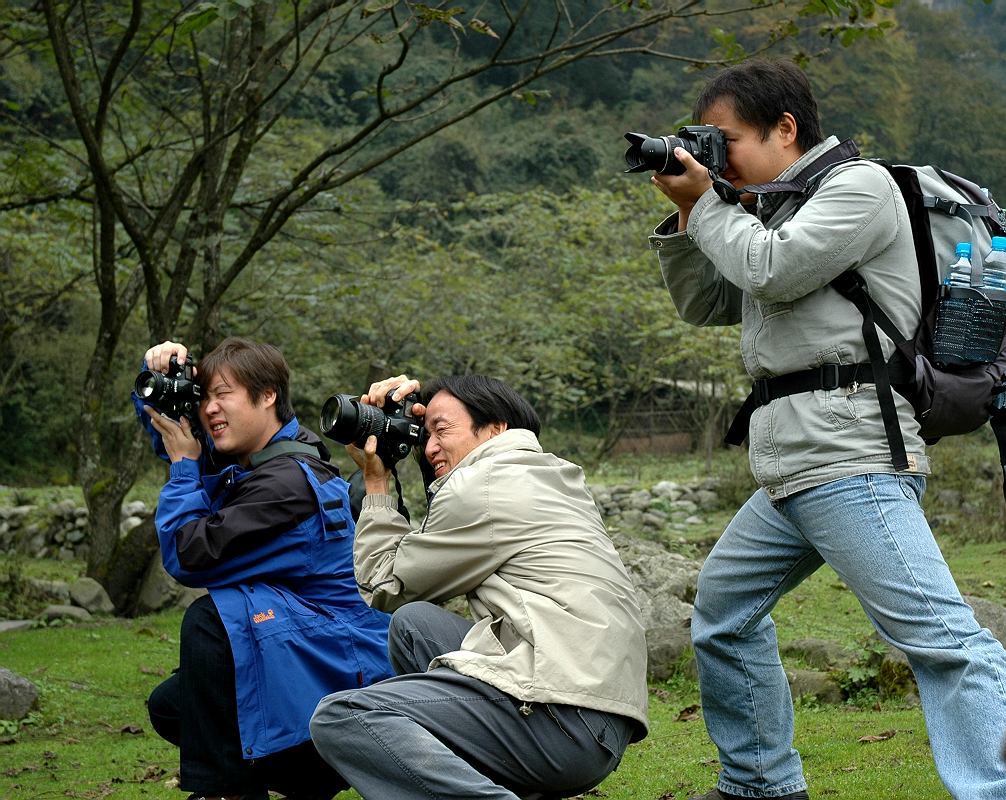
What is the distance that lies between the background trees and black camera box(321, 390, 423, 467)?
2.34 m

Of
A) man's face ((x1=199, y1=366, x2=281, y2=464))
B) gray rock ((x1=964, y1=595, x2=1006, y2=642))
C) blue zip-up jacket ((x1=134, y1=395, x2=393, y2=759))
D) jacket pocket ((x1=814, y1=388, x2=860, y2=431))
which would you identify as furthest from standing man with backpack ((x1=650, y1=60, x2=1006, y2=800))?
gray rock ((x1=964, y1=595, x2=1006, y2=642))

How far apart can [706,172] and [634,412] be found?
2007cm

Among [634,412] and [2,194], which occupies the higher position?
[2,194]

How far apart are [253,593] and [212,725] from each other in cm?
38

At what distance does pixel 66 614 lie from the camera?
811 cm

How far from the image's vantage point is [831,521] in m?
2.81

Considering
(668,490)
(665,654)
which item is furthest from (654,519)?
(665,654)

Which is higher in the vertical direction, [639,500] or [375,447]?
[375,447]

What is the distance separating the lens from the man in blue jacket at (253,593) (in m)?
3.38

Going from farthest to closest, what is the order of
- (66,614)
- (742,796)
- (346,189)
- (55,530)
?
(346,189) → (55,530) → (66,614) → (742,796)

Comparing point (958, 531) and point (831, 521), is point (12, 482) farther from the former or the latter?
point (831, 521)

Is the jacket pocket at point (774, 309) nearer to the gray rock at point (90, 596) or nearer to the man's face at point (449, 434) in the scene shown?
the man's face at point (449, 434)

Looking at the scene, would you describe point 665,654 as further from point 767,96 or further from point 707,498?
point 707,498

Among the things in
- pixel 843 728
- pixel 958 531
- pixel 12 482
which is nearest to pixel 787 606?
pixel 843 728
